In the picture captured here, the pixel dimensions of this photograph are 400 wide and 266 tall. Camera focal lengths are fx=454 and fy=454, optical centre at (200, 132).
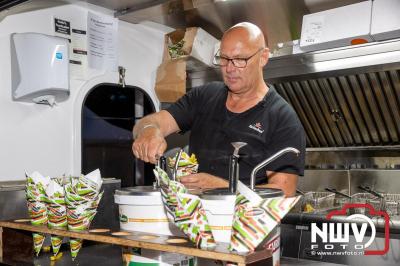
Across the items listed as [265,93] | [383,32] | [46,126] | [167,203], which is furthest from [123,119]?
[167,203]

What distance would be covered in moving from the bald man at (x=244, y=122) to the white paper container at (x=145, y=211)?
1.67ft

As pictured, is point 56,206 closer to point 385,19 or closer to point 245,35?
point 245,35

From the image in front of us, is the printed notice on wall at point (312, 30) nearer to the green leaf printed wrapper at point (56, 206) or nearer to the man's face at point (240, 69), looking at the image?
the man's face at point (240, 69)

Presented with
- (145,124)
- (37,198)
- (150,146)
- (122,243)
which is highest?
(145,124)

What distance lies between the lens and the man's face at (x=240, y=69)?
2.19 meters

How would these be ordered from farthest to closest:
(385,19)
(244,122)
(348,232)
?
(348,232) → (385,19) → (244,122)

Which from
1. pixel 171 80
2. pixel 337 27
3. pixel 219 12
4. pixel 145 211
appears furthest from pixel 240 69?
pixel 171 80

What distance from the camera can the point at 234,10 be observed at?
3.46 m

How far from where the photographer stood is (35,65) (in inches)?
117

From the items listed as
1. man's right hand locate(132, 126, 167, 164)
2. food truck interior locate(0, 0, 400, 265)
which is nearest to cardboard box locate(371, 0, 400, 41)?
food truck interior locate(0, 0, 400, 265)

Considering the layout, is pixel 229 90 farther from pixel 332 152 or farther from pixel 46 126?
pixel 332 152

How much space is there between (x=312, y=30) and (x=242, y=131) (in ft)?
4.19

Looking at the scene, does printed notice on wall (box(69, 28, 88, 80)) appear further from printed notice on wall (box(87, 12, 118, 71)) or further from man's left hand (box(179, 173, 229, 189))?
man's left hand (box(179, 173, 229, 189))

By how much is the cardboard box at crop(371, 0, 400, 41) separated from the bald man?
3.30 ft
